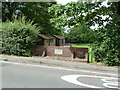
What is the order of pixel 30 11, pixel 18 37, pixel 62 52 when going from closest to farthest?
1. pixel 62 52
2. pixel 18 37
3. pixel 30 11

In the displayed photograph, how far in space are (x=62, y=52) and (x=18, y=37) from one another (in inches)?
154

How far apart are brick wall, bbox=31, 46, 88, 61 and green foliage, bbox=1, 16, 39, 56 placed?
0.77 m

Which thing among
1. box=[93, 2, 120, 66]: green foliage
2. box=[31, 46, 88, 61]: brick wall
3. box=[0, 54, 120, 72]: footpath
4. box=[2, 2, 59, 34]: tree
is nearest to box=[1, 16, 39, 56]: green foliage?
box=[31, 46, 88, 61]: brick wall

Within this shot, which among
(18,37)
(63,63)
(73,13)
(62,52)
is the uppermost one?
(73,13)

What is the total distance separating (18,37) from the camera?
11227 mm

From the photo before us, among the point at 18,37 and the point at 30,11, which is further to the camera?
the point at 30,11

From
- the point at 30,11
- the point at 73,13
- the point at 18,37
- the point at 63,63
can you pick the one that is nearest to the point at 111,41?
the point at 73,13

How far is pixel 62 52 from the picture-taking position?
11.0 meters

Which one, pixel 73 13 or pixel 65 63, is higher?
pixel 73 13

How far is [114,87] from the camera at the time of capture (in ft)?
17.3

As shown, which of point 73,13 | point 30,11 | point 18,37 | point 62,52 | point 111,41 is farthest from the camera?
point 30,11

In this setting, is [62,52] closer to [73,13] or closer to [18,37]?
[73,13]

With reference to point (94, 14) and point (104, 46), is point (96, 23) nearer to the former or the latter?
point (94, 14)

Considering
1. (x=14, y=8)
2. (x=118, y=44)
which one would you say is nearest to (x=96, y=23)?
(x=118, y=44)
